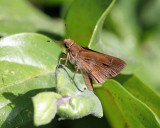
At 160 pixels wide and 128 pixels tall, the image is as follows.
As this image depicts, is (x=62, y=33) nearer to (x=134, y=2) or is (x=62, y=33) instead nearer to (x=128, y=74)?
(x=128, y=74)

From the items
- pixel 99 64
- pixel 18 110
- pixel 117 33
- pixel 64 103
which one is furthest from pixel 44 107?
pixel 117 33

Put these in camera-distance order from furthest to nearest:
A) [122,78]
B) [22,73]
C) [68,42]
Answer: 1. [122,78]
2. [68,42]
3. [22,73]

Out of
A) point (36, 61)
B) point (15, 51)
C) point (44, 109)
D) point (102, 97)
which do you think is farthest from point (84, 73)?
point (44, 109)

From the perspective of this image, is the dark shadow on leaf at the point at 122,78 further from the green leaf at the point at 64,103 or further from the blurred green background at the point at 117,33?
the green leaf at the point at 64,103

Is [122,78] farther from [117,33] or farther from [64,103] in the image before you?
[117,33]

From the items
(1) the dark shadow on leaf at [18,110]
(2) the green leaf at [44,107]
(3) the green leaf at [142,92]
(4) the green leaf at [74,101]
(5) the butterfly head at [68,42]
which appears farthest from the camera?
(5) the butterfly head at [68,42]

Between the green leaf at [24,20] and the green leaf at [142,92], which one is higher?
the green leaf at [142,92]

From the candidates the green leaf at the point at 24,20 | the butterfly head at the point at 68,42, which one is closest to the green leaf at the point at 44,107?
the butterfly head at the point at 68,42

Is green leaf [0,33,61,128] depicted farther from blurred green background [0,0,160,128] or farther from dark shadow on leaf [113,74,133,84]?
dark shadow on leaf [113,74,133,84]
